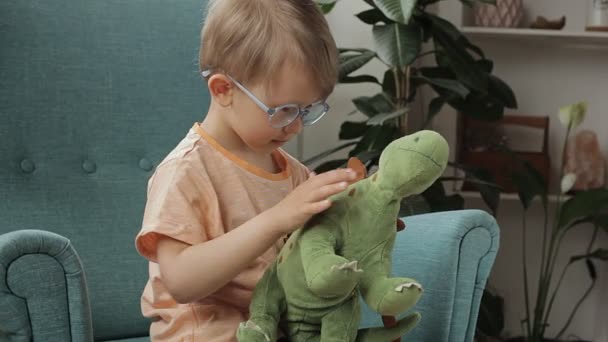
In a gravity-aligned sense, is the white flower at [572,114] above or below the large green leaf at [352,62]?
below

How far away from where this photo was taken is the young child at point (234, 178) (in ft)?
3.86

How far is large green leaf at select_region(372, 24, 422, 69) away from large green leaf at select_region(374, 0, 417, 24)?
4.3 inches

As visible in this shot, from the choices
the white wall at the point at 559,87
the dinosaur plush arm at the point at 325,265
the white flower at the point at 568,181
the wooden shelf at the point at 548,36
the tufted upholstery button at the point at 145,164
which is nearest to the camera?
the dinosaur plush arm at the point at 325,265

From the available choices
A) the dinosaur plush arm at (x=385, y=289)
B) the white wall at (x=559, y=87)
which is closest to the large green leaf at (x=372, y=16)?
the white wall at (x=559, y=87)

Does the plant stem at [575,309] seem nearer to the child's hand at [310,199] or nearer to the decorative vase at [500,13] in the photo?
the decorative vase at [500,13]

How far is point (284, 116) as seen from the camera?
121 centimetres

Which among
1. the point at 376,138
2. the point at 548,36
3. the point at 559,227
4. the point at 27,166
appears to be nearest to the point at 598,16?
the point at 548,36

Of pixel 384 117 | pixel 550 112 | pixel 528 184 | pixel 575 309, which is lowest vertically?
pixel 575 309

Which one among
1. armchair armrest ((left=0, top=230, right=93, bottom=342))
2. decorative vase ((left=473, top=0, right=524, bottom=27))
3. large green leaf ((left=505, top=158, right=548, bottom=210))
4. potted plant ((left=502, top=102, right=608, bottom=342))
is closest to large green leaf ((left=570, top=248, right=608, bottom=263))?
potted plant ((left=502, top=102, right=608, bottom=342))

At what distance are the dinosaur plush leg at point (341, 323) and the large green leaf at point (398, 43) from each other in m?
1.20

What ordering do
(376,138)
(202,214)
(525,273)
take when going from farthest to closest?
(525,273)
(376,138)
(202,214)

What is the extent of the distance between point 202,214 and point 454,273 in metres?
0.43

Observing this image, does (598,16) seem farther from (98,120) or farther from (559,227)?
(98,120)

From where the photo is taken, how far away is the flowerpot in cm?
299
